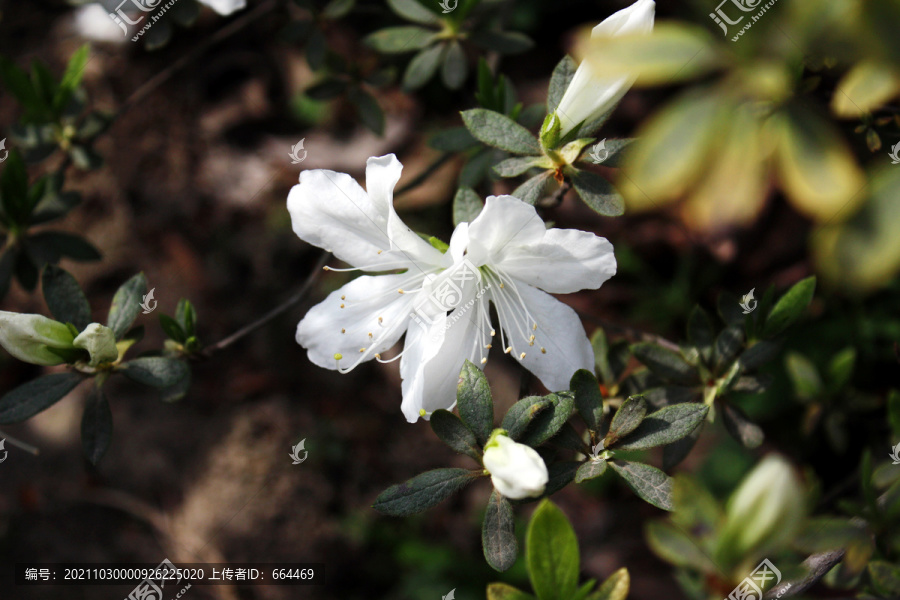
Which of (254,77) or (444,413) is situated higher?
(444,413)

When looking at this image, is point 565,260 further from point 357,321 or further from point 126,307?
point 126,307

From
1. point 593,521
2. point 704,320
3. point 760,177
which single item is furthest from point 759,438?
point 593,521

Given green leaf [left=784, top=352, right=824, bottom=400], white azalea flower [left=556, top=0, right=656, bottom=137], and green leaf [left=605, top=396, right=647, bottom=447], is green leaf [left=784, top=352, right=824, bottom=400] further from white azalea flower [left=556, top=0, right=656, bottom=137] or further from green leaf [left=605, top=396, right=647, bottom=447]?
white azalea flower [left=556, top=0, right=656, bottom=137]

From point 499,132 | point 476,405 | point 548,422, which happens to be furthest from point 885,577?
point 499,132

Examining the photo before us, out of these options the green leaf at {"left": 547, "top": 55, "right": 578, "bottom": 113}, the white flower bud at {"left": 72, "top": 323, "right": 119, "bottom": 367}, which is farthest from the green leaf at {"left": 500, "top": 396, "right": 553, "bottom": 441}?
the white flower bud at {"left": 72, "top": 323, "right": 119, "bottom": 367}

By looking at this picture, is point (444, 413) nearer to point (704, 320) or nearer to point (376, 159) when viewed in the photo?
point (376, 159)

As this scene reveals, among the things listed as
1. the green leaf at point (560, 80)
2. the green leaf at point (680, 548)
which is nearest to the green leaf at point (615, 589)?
the green leaf at point (680, 548)
